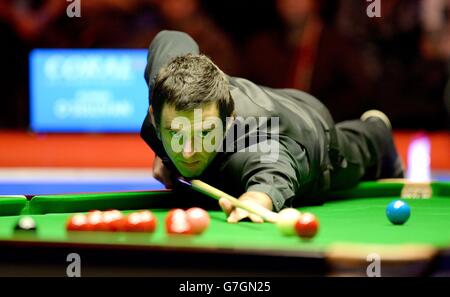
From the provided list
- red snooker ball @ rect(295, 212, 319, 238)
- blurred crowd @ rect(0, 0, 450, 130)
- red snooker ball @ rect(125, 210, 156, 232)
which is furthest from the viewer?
blurred crowd @ rect(0, 0, 450, 130)

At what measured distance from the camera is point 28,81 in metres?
10.4

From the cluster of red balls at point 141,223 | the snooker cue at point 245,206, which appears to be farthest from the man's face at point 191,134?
the cluster of red balls at point 141,223

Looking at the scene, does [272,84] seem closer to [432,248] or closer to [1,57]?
[1,57]

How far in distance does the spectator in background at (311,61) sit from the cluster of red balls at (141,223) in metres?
7.18

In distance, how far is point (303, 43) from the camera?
33.8ft

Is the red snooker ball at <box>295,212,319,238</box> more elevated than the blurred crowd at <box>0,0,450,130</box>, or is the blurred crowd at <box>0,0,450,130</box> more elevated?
the blurred crowd at <box>0,0,450,130</box>

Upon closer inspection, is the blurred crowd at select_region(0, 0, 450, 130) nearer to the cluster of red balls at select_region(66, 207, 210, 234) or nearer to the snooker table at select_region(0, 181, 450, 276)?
the snooker table at select_region(0, 181, 450, 276)

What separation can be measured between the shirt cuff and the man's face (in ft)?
0.87

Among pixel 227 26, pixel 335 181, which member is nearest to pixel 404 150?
pixel 227 26

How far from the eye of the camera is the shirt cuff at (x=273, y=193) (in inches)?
142

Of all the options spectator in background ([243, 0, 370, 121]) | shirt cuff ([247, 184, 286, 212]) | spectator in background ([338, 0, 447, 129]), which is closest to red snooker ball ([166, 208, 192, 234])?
shirt cuff ([247, 184, 286, 212])

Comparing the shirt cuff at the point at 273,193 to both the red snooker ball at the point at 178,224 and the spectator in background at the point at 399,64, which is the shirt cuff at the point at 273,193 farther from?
the spectator in background at the point at 399,64

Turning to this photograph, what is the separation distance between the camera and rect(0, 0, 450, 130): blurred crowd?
10180mm
